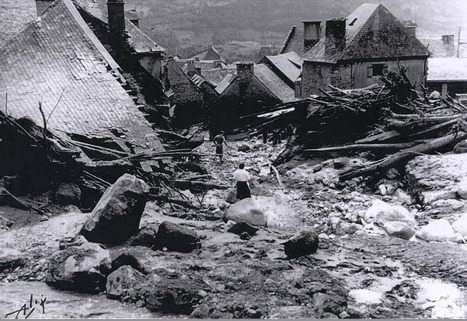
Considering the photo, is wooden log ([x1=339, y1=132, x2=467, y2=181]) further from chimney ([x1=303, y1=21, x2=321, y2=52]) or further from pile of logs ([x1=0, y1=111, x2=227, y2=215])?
chimney ([x1=303, y1=21, x2=321, y2=52])

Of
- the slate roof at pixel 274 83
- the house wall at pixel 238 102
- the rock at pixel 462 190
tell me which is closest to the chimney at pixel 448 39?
the slate roof at pixel 274 83

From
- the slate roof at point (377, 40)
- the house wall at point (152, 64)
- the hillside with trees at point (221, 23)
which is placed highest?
the hillside with trees at point (221, 23)

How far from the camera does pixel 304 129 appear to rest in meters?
18.9

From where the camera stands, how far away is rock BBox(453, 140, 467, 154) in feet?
46.2

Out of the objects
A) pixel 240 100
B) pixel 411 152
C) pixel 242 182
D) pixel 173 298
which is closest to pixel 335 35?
pixel 240 100

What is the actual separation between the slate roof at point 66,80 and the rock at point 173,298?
9.00 m

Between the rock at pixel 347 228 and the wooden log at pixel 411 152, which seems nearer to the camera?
the rock at pixel 347 228

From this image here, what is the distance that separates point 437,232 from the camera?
33.0 feet

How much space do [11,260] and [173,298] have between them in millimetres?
3506

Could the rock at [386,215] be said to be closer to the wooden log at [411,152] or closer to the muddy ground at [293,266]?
the muddy ground at [293,266]

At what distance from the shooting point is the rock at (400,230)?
10.5 meters

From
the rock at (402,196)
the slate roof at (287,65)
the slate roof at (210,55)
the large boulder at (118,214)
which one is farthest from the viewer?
the slate roof at (210,55)

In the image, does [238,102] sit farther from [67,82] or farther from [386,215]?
[386,215]

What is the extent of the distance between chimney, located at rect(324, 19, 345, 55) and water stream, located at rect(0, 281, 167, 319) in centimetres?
2655
